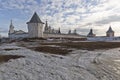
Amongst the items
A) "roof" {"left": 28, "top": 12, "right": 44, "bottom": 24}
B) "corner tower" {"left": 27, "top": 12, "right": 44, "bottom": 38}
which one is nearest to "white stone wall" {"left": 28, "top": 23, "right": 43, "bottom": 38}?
"corner tower" {"left": 27, "top": 12, "right": 44, "bottom": 38}

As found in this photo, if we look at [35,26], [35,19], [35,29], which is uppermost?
[35,19]

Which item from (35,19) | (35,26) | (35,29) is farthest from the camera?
(35,29)

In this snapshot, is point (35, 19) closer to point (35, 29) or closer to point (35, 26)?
point (35, 26)

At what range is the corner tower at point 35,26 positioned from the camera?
228 feet

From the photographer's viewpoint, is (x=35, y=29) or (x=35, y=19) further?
(x=35, y=29)

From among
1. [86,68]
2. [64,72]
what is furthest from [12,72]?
[86,68]

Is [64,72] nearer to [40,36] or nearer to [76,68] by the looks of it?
[76,68]

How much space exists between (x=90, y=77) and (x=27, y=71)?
10.8 ft

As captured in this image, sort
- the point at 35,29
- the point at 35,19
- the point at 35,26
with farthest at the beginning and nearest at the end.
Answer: the point at 35,29, the point at 35,19, the point at 35,26

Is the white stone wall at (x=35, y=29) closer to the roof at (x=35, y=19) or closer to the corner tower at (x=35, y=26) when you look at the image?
the corner tower at (x=35, y=26)

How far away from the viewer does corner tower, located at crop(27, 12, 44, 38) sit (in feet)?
228

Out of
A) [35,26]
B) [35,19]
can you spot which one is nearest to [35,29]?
[35,26]

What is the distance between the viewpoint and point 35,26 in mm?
69438

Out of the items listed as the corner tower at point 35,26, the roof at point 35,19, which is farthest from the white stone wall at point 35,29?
the roof at point 35,19
